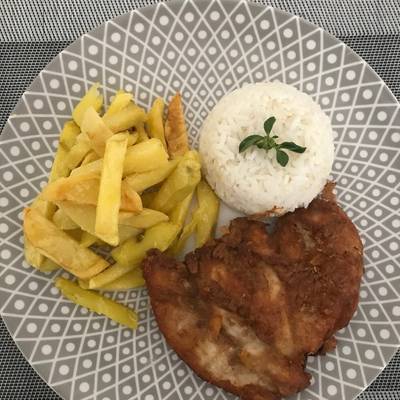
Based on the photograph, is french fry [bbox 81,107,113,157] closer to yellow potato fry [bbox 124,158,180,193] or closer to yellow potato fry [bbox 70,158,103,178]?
yellow potato fry [bbox 70,158,103,178]

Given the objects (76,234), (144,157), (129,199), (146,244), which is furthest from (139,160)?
(76,234)

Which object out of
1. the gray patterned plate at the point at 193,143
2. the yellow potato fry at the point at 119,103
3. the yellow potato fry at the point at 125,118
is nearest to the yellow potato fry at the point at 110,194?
the yellow potato fry at the point at 125,118

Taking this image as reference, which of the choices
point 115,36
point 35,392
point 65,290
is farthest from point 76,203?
point 35,392

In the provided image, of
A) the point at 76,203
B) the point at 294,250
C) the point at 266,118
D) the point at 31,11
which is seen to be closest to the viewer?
the point at 76,203

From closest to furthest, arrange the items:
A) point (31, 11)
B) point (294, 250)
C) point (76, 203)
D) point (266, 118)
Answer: point (76, 203) → point (294, 250) → point (266, 118) → point (31, 11)

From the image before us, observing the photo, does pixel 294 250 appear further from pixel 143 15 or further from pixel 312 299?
pixel 143 15

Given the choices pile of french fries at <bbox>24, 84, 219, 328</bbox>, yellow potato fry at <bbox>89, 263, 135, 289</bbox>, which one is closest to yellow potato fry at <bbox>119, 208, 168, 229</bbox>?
pile of french fries at <bbox>24, 84, 219, 328</bbox>

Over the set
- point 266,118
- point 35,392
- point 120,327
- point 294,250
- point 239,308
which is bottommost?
point 35,392
